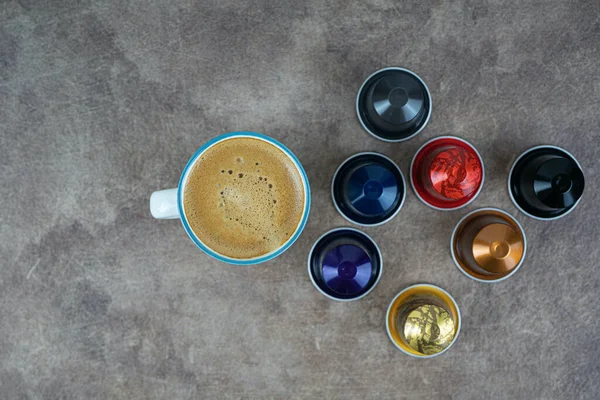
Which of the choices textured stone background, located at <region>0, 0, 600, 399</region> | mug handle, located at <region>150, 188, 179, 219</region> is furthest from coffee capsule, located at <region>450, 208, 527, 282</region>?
mug handle, located at <region>150, 188, 179, 219</region>

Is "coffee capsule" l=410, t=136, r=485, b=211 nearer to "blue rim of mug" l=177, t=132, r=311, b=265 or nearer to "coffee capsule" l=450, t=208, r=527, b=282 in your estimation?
"coffee capsule" l=450, t=208, r=527, b=282

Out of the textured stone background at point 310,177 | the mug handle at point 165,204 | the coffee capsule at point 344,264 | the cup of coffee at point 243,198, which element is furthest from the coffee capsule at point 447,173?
the mug handle at point 165,204

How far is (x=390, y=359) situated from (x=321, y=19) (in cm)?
70

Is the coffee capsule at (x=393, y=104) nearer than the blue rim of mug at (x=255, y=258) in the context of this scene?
No

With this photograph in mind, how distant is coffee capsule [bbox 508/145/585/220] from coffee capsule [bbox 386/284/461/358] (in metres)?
0.24

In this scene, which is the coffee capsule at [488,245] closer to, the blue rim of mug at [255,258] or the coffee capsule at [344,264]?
the coffee capsule at [344,264]

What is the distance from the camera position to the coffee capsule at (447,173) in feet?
2.48

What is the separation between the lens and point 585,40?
878 millimetres

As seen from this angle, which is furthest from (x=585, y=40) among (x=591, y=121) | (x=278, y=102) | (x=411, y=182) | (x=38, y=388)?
(x=38, y=388)

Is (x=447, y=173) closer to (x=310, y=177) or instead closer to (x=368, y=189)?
(x=368, y=189)

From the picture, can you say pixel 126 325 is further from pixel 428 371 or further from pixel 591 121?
pixel 591 121

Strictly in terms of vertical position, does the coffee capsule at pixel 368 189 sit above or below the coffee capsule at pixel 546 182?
below

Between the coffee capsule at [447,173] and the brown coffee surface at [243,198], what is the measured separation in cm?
25

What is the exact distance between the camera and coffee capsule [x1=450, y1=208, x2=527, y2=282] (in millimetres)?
763
